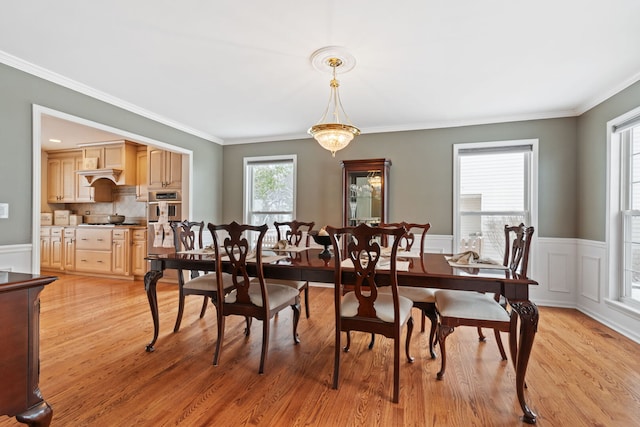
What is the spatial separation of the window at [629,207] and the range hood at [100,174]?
266 inches

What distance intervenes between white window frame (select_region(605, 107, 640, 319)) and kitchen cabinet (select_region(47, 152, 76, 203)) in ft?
26.4

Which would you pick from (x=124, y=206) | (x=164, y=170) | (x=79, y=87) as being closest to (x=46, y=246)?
(x=124, y=206)

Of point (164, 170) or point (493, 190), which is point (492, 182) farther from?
point (164, 170)

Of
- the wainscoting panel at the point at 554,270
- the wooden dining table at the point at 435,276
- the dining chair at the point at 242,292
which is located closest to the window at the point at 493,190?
the wainscoting panel at the point at 554,270

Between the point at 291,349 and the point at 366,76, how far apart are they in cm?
248

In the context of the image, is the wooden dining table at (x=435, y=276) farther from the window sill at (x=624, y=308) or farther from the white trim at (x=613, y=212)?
the white trim at (x=613, y=212)

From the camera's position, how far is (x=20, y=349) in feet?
3.89

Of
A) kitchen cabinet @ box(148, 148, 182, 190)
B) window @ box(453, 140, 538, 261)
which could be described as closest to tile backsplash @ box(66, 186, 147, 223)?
kitchen cabinet @ box(148, 148, 182, 190)

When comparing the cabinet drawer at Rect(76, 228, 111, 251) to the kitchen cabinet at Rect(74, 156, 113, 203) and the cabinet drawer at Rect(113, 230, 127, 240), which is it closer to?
the cabinet drawer at Rect(113, 230, 127, 240)

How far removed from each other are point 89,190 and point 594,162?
7644 mm

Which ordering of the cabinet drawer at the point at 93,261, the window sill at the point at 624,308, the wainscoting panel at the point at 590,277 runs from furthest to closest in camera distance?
1. the cabinet drawer at the point at 93,261
2. the wainscoting panel at the point at 590,277
3. the window sill at the point at 624,308

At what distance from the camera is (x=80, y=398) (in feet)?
6.31

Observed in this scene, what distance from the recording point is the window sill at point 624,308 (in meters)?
2.93

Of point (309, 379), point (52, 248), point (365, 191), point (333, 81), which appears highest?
point (333, 81)
